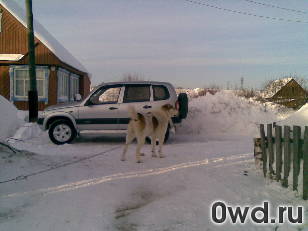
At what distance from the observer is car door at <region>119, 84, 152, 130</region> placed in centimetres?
1034

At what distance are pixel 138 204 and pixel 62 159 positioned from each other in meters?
3.34

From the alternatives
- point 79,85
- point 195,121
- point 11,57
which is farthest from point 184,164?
point 79,85

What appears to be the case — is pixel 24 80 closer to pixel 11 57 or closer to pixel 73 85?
pixel 11 57

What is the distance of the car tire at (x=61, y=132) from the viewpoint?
1032cm

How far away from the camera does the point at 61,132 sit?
10.4m

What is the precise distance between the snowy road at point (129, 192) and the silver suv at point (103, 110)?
2.40 metres

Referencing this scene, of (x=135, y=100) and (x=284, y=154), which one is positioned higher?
(x=135, y=100)

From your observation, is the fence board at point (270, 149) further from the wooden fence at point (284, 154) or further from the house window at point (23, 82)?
the house window at point (23, 82)

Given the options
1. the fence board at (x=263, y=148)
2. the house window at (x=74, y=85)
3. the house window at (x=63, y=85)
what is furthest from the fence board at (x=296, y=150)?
the house window at (x=74, y=85)

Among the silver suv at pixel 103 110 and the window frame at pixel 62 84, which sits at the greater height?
the window frame at pixel 62 84

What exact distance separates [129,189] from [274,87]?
3461cm

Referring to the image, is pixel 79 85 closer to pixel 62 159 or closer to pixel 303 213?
pixel 62 159

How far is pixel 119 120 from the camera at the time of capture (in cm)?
1037

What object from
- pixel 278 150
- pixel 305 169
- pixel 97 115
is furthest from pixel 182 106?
pixel 305 169
